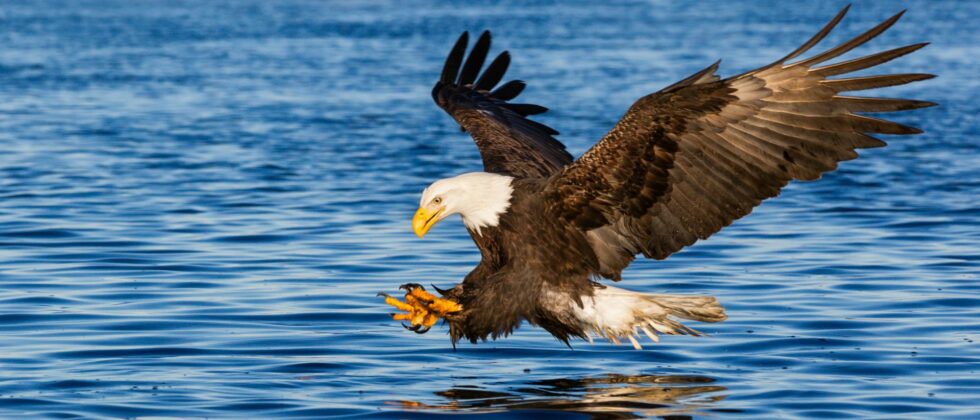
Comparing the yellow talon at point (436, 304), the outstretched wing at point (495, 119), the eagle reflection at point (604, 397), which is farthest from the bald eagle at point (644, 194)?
the outstretched wing at point (495, 119)

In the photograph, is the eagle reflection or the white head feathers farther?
the white head feathers

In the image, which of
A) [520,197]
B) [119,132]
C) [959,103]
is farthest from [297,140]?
[520,197]

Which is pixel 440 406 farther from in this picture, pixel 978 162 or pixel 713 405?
pixel 978 162

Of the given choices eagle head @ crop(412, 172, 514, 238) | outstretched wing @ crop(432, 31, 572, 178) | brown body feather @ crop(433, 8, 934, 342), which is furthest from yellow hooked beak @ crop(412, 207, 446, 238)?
outstretched wing @ crop(432, 31, 572, 178)

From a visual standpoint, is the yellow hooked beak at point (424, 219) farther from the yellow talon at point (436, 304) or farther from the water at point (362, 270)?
the water at point (362, 270)

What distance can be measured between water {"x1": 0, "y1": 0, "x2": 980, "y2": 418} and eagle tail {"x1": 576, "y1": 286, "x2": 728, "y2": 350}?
210mm

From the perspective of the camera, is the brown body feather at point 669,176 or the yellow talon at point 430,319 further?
the yellow talon at point 430,319

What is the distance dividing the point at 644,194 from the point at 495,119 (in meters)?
2.09

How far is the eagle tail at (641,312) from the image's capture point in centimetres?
618

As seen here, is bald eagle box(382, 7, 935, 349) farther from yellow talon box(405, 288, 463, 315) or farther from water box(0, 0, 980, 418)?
water box(0, 0, 980, 418)

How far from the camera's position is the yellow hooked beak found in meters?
6.06

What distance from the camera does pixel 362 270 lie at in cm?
891

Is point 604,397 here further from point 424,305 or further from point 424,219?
point 424,219

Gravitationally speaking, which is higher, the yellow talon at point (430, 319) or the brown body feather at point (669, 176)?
the brown body feather at point (669, 176)
